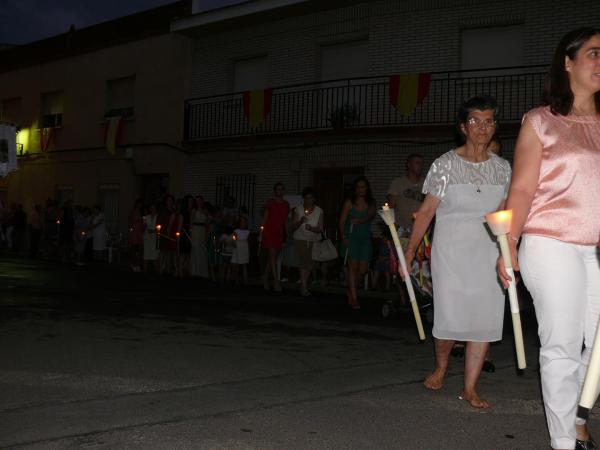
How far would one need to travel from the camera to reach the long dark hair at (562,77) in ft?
11.7

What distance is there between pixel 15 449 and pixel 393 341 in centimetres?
440

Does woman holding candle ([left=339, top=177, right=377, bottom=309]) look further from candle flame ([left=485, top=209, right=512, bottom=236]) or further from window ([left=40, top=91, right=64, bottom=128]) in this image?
window ([left=40, top=91, right=64, bottom=128])

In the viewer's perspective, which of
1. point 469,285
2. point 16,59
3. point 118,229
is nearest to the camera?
point 469,285

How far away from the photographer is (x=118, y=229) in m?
24.4

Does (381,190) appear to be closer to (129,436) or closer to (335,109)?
(335,109)

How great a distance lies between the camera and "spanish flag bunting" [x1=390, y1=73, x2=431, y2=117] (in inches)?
699

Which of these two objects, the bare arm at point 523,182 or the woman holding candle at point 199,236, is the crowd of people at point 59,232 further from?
the bare arm at point 523,182

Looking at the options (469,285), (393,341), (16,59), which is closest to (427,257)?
(393,341)

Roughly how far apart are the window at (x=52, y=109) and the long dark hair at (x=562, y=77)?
2505cm

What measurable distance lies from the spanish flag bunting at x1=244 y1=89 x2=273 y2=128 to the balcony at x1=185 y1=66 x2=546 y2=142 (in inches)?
8.2

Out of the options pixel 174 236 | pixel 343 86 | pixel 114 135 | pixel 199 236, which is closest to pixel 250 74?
pixel 343 86

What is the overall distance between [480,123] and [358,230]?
5670mm

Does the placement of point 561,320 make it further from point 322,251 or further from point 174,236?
point 174,236

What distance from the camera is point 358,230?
1055 cm
